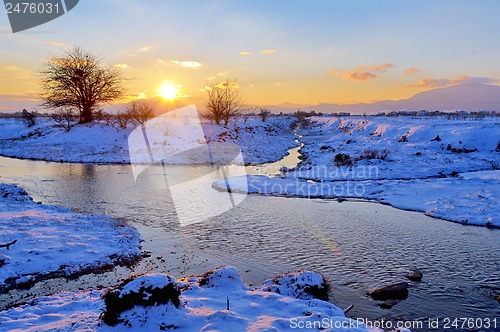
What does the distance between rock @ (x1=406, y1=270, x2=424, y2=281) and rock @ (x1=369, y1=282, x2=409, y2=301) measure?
825mm

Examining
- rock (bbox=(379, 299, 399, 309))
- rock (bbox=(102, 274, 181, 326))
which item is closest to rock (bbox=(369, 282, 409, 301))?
rock (bbox=(379, 299, 399, 309))

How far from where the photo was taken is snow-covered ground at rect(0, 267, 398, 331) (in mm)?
7336

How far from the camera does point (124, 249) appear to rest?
12633mm

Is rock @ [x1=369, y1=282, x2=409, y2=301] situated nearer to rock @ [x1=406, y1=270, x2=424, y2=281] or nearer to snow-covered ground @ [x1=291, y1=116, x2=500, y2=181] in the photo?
rock @ [x1=406, y1=270, x2=424, y2=281]

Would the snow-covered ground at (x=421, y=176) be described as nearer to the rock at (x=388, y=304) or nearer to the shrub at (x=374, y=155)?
the shrub at (x=374, y=155)

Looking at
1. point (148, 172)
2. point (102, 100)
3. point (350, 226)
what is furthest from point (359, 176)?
point (102, 100)

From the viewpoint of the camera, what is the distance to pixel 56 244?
40.4 feet

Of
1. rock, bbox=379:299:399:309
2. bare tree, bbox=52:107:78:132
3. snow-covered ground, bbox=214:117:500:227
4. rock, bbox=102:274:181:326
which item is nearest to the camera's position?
rock, bbox=102:274:181:326

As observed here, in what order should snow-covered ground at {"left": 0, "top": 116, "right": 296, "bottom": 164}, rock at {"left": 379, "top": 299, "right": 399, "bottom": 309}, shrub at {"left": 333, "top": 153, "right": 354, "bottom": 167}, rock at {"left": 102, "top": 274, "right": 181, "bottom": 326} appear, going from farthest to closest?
snow-covered ground at {"left": 0, "top": 116, "right": 296, "bottom": 164}
shrub at {"left": 333, "top": 153, "right": 354, "bottom": 167}
rock at {"left": 379, "top": 299, "right": 399, "bottom": 309}
rock at {"left": 102, "top": 274, "right": 181, "bottom": 326}

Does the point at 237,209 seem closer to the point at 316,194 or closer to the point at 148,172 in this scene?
the point at 316,194

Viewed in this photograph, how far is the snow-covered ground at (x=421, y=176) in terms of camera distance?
19.4m

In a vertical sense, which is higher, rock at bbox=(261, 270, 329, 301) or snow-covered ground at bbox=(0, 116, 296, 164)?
snow-covered ground at bbox=(0, 116, 296, 164)

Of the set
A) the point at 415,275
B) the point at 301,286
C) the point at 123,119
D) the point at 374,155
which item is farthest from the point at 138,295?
the point at 123,119

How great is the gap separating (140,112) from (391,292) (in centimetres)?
5116
